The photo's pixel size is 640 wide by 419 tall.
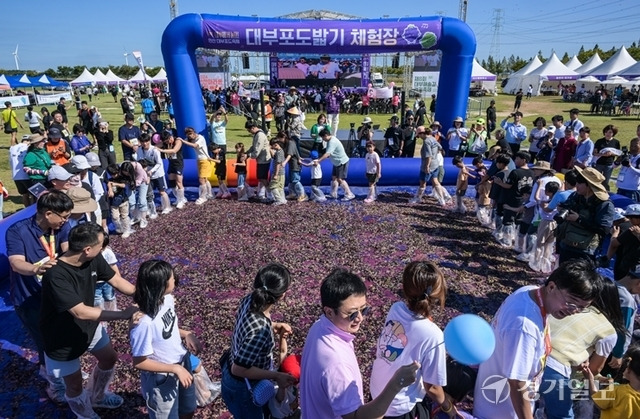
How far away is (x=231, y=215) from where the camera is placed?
9.14 m

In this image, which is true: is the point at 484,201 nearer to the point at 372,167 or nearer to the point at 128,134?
the point at 372,167

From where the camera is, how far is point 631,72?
29.6m

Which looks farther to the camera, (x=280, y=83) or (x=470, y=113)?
(x=280, y=83)

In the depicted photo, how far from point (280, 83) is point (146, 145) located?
2745 centimetres

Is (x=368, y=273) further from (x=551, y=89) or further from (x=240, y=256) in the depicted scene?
(x=551, y=89)

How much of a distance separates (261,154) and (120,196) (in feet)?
10.5

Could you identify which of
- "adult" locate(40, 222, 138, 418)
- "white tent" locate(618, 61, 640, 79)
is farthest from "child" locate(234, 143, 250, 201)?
"white tent" locate(618, 61, 640, 79)

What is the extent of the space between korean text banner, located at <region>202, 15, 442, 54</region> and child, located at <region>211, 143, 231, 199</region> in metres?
3.91

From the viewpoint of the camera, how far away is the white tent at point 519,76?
41.1 m

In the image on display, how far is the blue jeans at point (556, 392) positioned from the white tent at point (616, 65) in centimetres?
3646

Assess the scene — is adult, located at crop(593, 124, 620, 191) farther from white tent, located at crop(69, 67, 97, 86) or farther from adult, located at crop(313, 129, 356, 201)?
white tent, located at crop(69, 67, 97, 86)

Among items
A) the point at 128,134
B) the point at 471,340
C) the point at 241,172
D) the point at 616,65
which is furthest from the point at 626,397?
the point at 616,65

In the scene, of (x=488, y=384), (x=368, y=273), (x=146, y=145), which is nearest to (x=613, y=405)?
(x=488, y=384)

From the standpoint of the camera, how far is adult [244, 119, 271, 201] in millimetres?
9555
